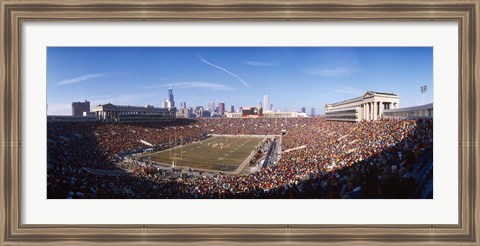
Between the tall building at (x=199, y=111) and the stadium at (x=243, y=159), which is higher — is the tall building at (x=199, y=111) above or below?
above

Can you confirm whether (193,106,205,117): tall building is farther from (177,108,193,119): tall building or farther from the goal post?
the goal post

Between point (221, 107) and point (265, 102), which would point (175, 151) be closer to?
point (221, 107)

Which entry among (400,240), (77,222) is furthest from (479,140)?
(77,222)

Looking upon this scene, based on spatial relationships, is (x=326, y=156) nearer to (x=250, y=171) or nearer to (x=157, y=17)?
(x=250, y=171)

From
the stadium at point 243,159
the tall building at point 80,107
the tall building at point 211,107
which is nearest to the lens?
the stadium at point 243,159

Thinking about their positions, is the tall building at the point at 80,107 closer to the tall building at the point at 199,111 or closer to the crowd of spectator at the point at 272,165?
the crowd of spectator at the point at 272,165

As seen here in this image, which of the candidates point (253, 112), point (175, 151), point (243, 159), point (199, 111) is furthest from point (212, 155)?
point (253, 112)

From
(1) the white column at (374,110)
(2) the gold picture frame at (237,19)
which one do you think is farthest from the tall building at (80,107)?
(1) the white column at (374,110)
